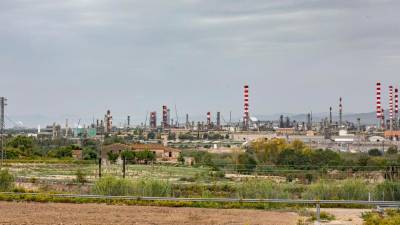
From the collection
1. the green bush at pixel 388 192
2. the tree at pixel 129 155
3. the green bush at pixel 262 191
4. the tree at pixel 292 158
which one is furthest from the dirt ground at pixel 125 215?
the tree at pixel 129 155

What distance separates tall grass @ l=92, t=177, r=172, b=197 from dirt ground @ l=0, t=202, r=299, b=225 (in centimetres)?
268

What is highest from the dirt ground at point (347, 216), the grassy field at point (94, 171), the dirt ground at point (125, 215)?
the dirt ground at point (125, 215)

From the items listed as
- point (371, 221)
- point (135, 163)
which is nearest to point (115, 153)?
point (135, 163)

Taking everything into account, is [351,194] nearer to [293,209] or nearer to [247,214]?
[293,209]

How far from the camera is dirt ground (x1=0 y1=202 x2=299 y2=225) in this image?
54.2 feet

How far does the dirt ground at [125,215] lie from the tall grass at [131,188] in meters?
2.68

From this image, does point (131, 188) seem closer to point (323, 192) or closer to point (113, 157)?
point (323, 192)

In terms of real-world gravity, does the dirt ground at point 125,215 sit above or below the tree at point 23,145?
below

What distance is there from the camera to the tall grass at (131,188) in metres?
23.6

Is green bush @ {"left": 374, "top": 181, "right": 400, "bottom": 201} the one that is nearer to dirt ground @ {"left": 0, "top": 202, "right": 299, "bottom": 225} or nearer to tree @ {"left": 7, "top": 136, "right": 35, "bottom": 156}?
dirt ground @ {"left": 0, "top": 202, "right": 299, "bottom": 225}

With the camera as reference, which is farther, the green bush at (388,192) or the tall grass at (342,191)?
the tall grass at (342,191)

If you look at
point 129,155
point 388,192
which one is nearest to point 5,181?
point 388,192

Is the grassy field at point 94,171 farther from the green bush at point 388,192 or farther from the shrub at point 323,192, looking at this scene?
the green bush at point 388,192

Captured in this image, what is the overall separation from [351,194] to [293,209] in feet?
12.6
